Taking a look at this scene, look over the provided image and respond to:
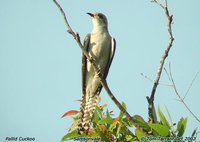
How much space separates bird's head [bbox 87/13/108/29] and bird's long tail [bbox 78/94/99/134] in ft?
6.30

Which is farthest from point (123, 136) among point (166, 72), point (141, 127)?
point (166, 72)

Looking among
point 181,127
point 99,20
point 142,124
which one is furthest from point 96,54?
point 181,127

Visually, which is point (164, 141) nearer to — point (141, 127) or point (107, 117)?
point (141, 127)

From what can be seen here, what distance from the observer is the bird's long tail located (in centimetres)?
551

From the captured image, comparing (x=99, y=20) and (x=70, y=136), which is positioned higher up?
(x=99, y=20)

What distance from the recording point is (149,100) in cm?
509

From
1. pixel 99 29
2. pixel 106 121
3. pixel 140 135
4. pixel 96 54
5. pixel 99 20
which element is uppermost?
pixel 99 20

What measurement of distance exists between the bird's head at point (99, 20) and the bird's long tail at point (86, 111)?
1.92 m

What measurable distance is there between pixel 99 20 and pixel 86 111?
10.0 ft

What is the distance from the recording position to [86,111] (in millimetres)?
7137

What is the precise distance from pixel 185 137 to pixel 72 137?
1.58m

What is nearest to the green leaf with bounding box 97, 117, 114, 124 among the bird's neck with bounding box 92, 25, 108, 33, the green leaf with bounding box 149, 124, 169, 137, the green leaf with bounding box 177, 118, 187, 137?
the green leaf with bounding box 149, 124, 169, 137

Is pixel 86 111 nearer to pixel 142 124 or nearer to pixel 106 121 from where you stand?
pixel 106 121

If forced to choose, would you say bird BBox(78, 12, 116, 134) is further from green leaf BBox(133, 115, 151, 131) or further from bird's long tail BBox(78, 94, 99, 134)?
green leaf BBox(133, 115, 151, 131)
